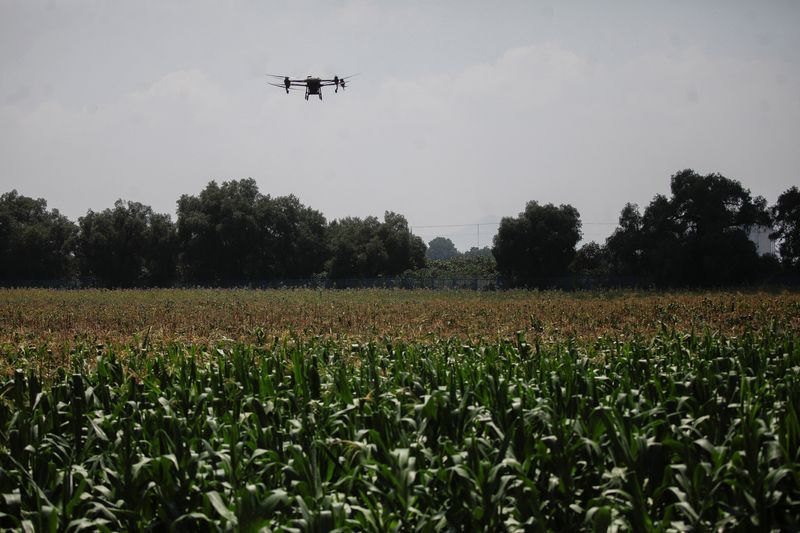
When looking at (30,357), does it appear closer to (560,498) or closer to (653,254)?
(560,498)

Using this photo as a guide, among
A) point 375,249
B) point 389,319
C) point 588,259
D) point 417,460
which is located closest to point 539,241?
point 588,259

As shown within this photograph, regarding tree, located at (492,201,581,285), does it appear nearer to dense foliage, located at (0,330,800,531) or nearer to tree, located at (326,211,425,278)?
tree, located at (326,211,425,278)

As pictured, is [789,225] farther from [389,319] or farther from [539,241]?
[389,319]

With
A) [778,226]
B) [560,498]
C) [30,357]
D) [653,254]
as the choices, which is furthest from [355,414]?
[778,226]

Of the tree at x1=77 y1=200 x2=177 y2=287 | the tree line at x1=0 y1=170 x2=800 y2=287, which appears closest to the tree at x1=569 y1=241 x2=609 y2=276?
the tree line at x1=0 y1=170 x2=800 y2=287

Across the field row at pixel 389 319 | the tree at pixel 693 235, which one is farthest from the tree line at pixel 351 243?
the field row at pixel 389 319

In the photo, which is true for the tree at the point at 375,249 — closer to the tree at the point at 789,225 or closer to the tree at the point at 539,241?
A: the tree at the point at 539,241

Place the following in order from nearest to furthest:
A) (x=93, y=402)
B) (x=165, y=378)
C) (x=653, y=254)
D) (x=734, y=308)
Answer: (x=93, y=402), (x=165, y=378), (x=734, y=308), (x=653, y=254)
